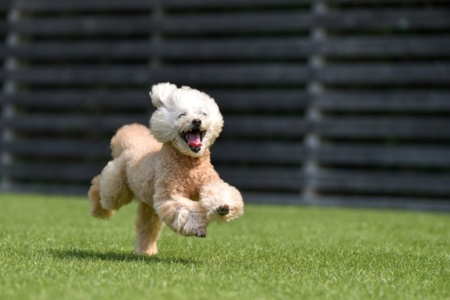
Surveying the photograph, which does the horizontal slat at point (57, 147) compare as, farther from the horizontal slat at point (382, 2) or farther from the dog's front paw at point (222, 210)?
the dog's front paw at point (222, 210)

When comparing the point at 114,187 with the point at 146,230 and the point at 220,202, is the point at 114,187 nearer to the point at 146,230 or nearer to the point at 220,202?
the point at 146,230

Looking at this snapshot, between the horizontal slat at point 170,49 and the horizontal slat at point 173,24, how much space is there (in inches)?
4.3

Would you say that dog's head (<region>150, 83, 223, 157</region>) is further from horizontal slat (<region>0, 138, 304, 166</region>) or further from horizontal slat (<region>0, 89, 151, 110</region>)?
horizontal slat (<region>0, 89, 151, 110</region>)

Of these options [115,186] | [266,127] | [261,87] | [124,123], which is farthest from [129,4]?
[115,186]

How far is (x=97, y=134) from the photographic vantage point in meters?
9.34

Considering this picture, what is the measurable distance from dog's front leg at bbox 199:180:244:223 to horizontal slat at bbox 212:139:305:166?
15.5 feet

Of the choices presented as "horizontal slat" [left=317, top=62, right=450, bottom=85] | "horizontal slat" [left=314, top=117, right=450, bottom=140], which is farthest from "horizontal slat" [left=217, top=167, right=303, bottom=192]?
"horizontal slat" [left=317, top=62, right=450, bottom=85]

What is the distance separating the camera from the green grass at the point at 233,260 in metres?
2.92

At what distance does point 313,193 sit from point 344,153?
0.47m

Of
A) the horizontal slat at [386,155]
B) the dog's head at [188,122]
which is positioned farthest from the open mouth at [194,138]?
the horizontal slat at [386,155]

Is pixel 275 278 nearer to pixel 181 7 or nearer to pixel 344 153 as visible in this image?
pixel 344 153

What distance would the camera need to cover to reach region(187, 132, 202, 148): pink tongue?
3.71m

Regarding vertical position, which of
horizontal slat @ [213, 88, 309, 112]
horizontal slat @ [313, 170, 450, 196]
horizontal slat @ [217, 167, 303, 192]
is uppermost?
horizontal slat @ [213, 88, 309, 112]

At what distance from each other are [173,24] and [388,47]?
2.05m
